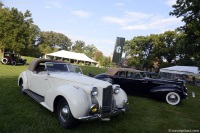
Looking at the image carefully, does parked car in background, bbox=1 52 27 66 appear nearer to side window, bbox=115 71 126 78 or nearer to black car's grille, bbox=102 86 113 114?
side window, bbox=115 71 126 78

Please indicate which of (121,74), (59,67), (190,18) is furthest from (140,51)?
(59,67)

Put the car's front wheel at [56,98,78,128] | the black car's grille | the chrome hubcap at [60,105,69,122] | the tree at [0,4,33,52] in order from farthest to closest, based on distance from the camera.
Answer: the tree at [0,4,33,52] → the black car's grille → the chrome hubcap at [60,105,69,122] → the car's front wheel at [56,98,78,128]

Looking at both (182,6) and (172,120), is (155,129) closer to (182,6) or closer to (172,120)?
(172,120)

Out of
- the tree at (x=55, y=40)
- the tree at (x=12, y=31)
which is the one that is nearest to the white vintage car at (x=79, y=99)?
the tree at (x=12, y=31)

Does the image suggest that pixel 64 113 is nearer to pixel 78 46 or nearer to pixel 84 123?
pixel 84 123

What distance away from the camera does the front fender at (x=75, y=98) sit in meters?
4.51

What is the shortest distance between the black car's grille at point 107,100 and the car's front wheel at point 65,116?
0.80 meters

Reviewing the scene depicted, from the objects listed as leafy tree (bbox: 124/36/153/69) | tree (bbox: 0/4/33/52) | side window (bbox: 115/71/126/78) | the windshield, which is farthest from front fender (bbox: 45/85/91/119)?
leafy tree (bbox: 124/36/153/69)

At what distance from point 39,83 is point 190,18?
14.7 metres

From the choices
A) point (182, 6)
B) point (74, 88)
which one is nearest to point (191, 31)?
point (182, 6)

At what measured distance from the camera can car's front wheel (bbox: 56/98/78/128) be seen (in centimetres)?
475

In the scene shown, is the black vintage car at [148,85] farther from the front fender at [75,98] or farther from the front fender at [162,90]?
the front fender at [75,98]

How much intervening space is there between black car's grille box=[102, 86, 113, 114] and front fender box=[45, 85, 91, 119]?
1.49 feet

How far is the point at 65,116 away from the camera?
4.93 metres
